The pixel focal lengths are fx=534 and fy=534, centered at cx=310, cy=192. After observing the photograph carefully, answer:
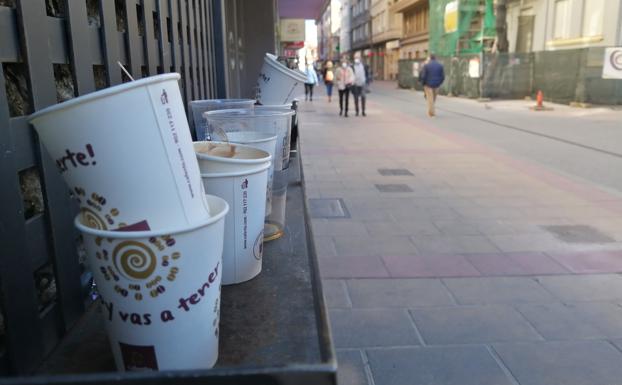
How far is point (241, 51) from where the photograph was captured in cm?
985

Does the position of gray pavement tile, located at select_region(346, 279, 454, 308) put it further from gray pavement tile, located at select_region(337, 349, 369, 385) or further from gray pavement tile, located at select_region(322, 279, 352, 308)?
gray pavement tile, located at select_region(337, 349, 369, 385)

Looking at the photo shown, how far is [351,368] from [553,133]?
36.2 feet

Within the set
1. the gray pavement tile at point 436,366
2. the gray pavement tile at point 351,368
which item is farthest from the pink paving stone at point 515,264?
the gray pavement tile at point 351,368

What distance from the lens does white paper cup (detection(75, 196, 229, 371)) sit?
1.04m

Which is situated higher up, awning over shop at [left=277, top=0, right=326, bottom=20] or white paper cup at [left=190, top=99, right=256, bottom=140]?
awning over shop at [left=277, top=0, right=326, bottom=20]

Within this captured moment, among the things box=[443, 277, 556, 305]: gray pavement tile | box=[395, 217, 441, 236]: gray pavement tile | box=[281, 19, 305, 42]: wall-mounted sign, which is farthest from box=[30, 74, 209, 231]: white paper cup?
→ box=[281, 19, 305, 42]: wall-mounted sign

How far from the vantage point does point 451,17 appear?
1156 inches

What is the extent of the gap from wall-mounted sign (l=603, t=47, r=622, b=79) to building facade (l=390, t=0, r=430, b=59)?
2730cm

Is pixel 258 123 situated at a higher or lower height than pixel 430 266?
higher

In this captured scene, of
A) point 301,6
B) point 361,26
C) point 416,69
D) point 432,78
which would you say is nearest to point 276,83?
point 432,78

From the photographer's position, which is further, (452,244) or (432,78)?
(432,78)

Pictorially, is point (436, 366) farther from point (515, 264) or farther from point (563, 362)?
point (515, 264)

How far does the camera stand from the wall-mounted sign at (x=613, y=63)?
15.7 meters

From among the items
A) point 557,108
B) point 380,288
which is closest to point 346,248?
point 380,288
